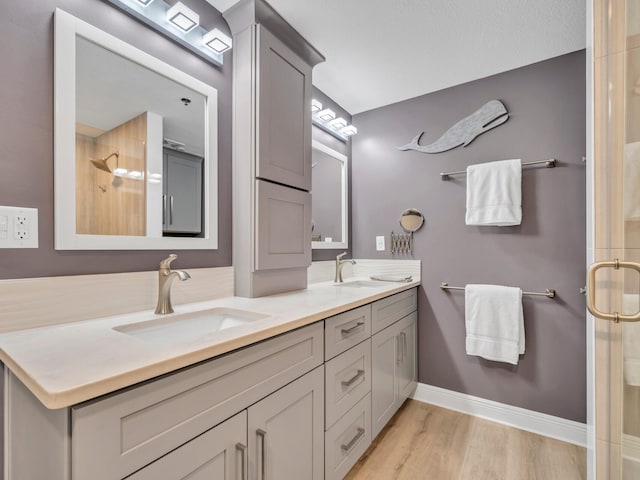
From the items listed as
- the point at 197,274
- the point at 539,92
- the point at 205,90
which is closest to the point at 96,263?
the point at 197,274

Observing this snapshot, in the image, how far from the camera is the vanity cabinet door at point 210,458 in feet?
2.28

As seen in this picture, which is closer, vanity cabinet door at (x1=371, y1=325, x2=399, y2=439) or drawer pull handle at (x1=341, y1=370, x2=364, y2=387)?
drawer pull handle at (x1=341, y1=370, x2=364, y2=387)

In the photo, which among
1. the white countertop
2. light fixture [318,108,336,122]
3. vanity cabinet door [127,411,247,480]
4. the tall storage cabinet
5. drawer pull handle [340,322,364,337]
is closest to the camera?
the white countertop

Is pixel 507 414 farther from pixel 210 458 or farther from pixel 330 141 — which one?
pixel 330 141

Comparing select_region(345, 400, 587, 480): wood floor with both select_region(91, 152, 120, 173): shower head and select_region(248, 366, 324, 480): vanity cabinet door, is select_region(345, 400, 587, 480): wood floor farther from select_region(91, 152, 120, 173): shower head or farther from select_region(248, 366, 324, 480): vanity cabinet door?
select_region(91, 152, 120, 173): shower head

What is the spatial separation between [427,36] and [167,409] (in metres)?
2.13

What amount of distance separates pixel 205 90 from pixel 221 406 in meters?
1.38

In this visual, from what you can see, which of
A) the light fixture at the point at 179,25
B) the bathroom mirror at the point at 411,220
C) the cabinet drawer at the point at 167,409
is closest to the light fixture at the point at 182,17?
the light fixture at the point at 179,25

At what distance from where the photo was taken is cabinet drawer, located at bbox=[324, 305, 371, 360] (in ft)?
4.20

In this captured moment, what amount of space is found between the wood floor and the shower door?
0.76 m

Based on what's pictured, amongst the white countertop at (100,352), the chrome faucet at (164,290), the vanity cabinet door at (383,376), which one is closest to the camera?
the white countertop at (100,352)

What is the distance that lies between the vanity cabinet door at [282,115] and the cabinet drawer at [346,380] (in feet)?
3.11

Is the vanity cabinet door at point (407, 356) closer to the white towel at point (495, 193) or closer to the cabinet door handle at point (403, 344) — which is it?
the cabinet door handle at point (403, 344)

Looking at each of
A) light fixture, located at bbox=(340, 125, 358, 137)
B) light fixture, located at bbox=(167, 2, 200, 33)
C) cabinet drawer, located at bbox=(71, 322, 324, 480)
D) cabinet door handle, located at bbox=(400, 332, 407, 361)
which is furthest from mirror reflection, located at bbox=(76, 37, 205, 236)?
cabinet door handle, located at bbox=(400, 332, 407, 361)
